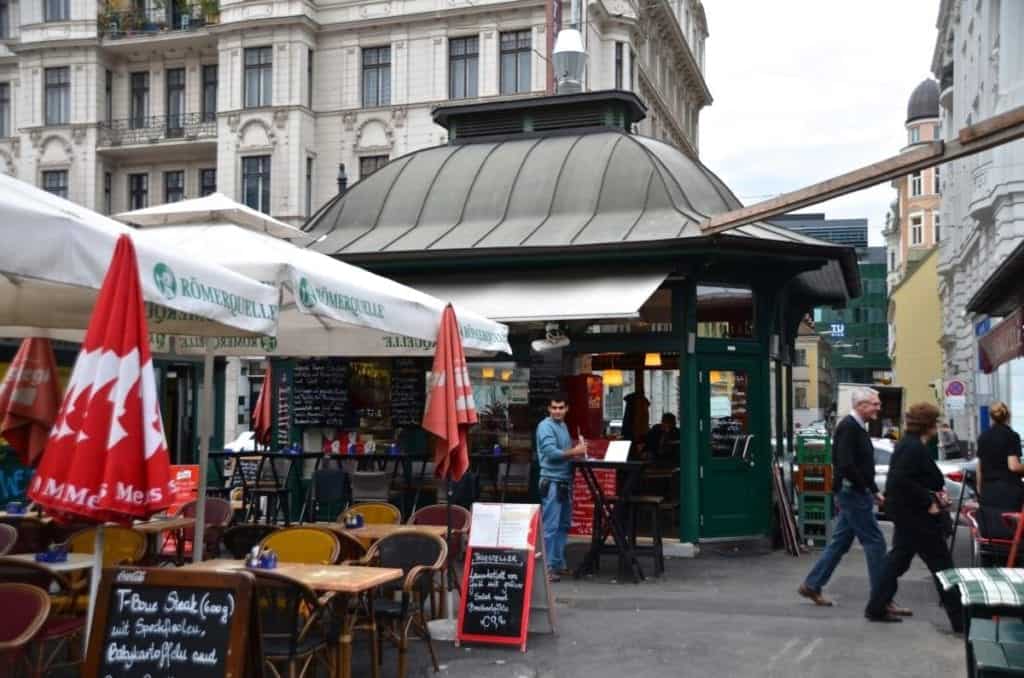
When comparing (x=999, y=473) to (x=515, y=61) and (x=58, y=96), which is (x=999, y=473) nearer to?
(x=515, y=61)

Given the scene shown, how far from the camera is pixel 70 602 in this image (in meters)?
7.25

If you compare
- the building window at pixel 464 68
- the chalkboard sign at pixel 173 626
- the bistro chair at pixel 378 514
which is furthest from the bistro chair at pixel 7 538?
the building window at pixel 464 68

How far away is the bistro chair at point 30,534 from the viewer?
27.9 feet

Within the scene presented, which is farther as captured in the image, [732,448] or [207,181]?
[207,181]

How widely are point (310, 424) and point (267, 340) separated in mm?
4599

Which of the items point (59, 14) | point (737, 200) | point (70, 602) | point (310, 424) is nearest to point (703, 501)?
point (737, 200)

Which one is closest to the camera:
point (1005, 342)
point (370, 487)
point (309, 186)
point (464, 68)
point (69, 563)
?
point (69, 563)

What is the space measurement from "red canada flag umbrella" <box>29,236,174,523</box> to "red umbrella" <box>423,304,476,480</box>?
3404 millimetres

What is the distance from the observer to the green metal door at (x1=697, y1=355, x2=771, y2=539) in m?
13.4

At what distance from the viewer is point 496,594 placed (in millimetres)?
8578

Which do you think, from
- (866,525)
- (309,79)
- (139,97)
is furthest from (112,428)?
(139,97)

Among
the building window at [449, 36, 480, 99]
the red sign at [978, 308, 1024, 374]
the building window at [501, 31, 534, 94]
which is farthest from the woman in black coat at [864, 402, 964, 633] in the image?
the building window at [449, 36, 480, 99]

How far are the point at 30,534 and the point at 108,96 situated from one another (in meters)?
39.6

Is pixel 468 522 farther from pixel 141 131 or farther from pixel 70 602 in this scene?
pixel 141 131
